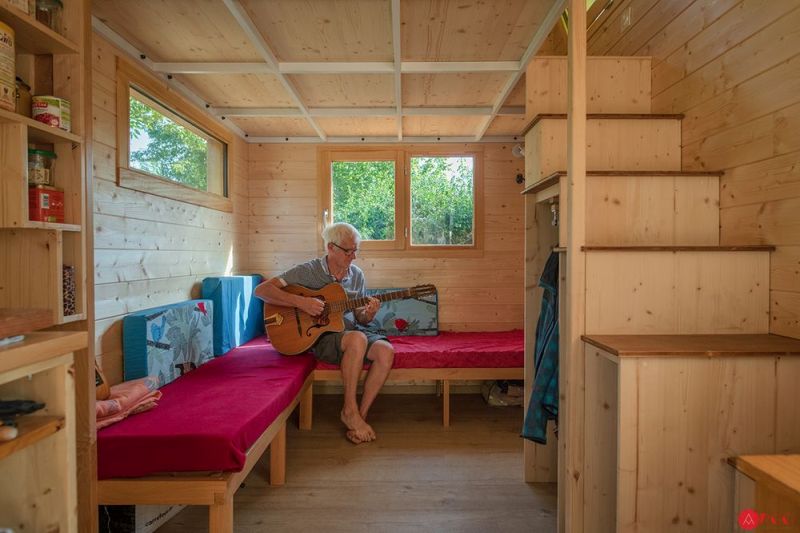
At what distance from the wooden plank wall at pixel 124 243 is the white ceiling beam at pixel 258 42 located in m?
0.67

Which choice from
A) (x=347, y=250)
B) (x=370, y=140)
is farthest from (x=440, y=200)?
(x=347, y=250)

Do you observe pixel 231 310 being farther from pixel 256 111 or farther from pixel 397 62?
pixel 397 62

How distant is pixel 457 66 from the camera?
218 centimetres

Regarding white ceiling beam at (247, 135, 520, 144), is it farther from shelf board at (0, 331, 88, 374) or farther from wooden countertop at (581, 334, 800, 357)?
shelf board at (0, 331, 88, 374)

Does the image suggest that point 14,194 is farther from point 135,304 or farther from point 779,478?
point 779,478

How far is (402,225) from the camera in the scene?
353 cm

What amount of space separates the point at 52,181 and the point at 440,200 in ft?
9.02

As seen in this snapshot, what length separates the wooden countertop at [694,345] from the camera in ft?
3.74

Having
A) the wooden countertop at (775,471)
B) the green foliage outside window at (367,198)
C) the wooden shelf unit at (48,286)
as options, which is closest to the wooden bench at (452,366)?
the green foliage outside window at (367,198)

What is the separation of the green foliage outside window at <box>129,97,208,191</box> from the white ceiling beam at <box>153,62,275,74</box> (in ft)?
0.75

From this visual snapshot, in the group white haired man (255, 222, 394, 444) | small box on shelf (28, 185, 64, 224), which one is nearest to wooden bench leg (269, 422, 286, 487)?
white haired man (255, 222, 394, 444)

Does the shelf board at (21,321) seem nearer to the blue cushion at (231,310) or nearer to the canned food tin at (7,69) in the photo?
the canned food tin at (7,69)

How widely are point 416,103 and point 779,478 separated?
257cm

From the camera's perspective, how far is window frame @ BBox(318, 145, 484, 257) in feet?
Answer: 11.6
